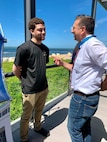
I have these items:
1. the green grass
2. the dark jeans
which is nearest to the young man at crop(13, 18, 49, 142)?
the dark jeans

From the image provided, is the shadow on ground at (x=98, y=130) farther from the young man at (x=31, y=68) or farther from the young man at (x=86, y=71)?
the young man at (x=31, y=68)

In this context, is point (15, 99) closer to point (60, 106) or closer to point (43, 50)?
point (60, 106)

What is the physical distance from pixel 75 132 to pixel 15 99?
214 cm

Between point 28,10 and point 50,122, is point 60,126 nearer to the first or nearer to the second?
point 50,122

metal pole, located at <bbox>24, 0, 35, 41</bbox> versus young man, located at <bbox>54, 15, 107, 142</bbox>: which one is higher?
metal pole, located at <bbox>24, 0, 35, 41</bbox>

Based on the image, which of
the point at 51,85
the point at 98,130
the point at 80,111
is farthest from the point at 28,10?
the point at 51,85

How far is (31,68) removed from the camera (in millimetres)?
1657

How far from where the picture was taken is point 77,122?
1.43 meters

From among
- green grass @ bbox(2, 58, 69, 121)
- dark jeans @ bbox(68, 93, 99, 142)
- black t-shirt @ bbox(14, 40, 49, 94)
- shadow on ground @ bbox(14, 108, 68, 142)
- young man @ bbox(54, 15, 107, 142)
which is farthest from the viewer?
green grass @ bbox(2, 58, 69, 121)

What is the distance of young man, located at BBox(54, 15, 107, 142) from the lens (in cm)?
120

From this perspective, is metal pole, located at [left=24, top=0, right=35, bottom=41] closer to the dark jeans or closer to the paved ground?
the dark jeans

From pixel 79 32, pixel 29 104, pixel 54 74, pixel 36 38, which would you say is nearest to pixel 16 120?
pixel 29 104

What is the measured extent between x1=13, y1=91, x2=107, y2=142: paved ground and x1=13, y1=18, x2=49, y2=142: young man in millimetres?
246

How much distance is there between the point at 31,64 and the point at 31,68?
47 mm
